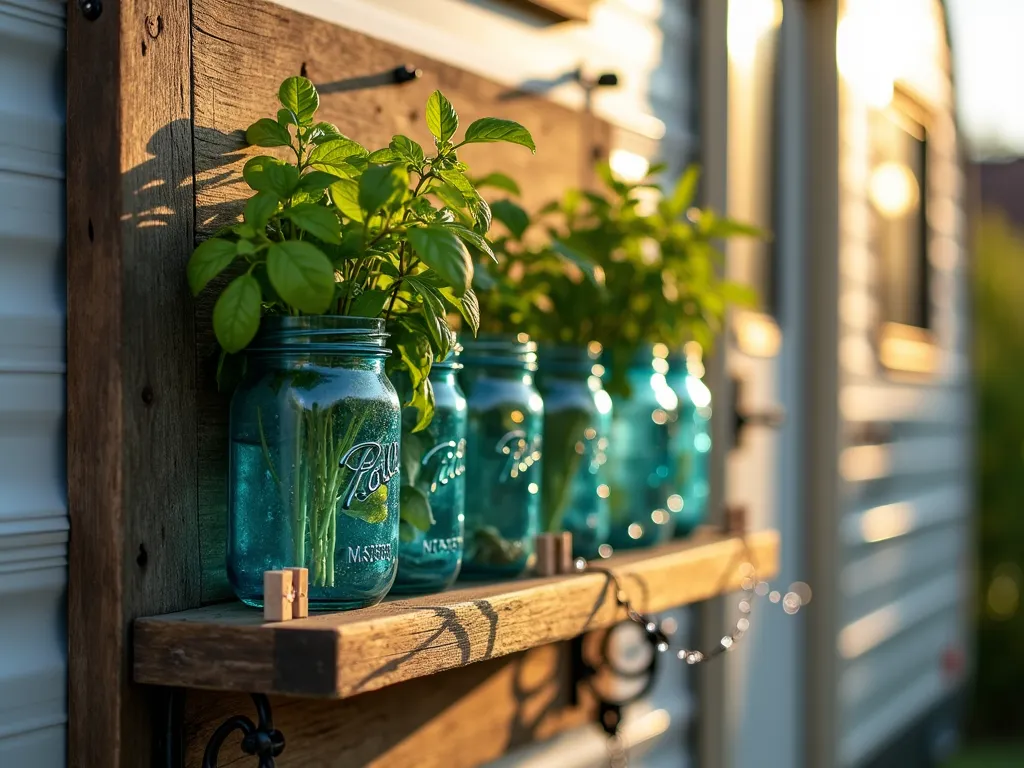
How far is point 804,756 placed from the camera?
3.30 metres

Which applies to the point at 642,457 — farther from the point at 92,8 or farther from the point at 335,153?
the point at 92,8

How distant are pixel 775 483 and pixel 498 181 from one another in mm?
1763

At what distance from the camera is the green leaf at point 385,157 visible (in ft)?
3.95

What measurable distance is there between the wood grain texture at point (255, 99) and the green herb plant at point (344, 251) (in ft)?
0.23

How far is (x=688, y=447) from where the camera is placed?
1930 mm

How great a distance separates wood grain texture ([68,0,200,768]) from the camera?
115 centimetres

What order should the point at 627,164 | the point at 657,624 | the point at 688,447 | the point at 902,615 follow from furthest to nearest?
the point at 902,615 < the point at 627,164 < the point at 657,624 < the point at 688,447

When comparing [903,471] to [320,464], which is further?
[903,471]

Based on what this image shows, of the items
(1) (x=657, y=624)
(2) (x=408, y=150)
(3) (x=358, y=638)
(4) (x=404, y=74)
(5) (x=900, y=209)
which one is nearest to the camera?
(3) (x=358, y=638)

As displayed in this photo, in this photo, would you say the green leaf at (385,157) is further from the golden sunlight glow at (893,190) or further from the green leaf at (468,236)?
the golden sunlight glow at (893,190)

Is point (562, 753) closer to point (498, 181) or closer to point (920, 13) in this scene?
point (498, 181)

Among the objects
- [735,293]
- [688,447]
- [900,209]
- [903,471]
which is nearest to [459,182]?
[735,293]

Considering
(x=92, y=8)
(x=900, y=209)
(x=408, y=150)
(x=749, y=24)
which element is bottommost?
(x=408, y=150)

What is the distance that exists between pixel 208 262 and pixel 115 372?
5.2 inches
